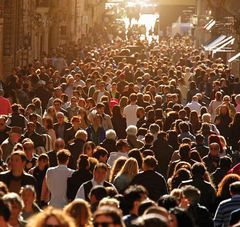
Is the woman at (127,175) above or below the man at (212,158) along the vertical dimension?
above

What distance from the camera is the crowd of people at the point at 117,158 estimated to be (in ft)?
38.6

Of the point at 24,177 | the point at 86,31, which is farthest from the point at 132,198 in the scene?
the point at 86,31

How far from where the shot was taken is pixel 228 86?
33.2 meters

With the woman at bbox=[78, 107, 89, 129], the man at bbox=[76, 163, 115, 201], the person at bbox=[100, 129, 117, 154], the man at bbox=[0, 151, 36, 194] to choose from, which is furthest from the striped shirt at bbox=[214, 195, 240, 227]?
the woman at bbox=[78, 107, 89, 129]

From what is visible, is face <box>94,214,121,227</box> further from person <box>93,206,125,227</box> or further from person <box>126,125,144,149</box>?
person <box>126,125,144,149</box>

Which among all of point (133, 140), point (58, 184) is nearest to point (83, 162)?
point (58, 184)

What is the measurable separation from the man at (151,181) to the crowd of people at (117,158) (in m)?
0.01

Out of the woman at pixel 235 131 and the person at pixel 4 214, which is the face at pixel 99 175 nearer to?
the person at pixel 4 214

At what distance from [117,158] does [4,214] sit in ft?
25.2

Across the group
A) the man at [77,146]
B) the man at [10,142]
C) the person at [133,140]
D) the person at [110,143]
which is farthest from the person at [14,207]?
the person at [133,140]

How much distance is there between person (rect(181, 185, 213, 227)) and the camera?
43.6 ft

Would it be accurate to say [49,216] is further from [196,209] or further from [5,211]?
[196,209]

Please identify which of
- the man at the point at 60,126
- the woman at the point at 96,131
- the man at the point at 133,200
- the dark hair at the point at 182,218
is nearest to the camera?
the dark hair at the point at 182,218

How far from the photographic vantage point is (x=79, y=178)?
16.1m
